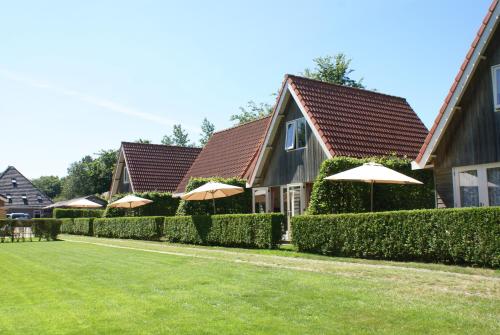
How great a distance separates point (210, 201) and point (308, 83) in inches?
298

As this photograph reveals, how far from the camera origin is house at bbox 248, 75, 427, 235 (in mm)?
22250

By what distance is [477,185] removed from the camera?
16.3m

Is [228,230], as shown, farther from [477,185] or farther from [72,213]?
[72,213]

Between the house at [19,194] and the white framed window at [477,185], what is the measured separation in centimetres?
7129

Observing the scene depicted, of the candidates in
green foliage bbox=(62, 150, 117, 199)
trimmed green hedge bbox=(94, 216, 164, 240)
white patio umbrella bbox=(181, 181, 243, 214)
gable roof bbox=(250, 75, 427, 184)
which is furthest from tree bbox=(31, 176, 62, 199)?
gable roof bbox=(250, 75, 427, 184)

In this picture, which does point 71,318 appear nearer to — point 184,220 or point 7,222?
point 184,220

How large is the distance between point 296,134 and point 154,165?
20259 mm

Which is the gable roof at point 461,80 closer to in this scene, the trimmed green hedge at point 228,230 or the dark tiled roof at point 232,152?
the trimmed green hedge at point 228,230

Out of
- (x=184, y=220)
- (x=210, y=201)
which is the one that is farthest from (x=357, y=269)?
(x=210, y=201)

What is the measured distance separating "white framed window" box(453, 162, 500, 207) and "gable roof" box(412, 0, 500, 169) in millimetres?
1107

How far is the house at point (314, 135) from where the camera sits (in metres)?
22.2

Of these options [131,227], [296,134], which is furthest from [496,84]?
[131,227]

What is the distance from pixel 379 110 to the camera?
25766 millimetres

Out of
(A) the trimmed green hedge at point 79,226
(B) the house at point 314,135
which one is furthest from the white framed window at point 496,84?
A: (A) the trimmed green hedge at point 79,226
